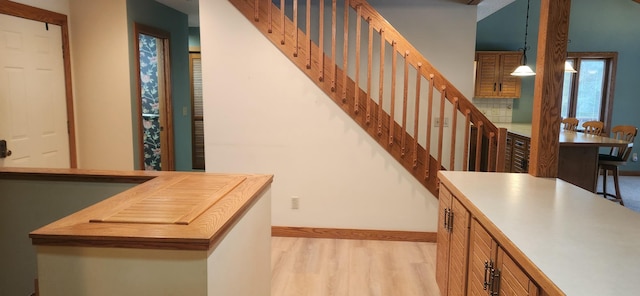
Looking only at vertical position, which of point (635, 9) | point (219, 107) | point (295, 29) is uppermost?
point (635, 9)

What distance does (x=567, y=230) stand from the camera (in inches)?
62.8

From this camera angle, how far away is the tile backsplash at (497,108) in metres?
7.15

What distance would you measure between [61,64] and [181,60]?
71.1 inches

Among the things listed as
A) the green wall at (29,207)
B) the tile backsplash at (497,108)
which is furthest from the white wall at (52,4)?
the tile backsplash at (497,108)

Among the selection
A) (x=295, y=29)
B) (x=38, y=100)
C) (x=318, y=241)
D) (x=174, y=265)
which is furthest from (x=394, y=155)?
(x=38, y=100)

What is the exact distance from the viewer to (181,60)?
230 inches

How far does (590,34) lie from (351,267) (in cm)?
684

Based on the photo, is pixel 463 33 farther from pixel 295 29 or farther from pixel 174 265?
pixel 174 265

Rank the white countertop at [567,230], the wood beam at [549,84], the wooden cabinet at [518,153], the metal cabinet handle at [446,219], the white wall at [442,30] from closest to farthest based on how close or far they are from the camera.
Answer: the white countertop at [567,230] < the wood beam at [549,84] < the metal cabinet handle at [446,219] < the white wall at [442,30] < the wooden cabinet at [518,153]

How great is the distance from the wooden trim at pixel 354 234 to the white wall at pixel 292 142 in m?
0.05

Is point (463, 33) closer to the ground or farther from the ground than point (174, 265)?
farther from the ground

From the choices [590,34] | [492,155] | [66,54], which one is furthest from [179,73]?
[590,34]

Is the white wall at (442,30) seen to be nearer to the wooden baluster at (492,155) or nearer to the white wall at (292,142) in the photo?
the wooden baluster at (492,155)

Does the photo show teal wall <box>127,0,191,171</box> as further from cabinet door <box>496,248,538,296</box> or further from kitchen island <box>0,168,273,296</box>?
cabinet door <box>496,248,538,296</box>
